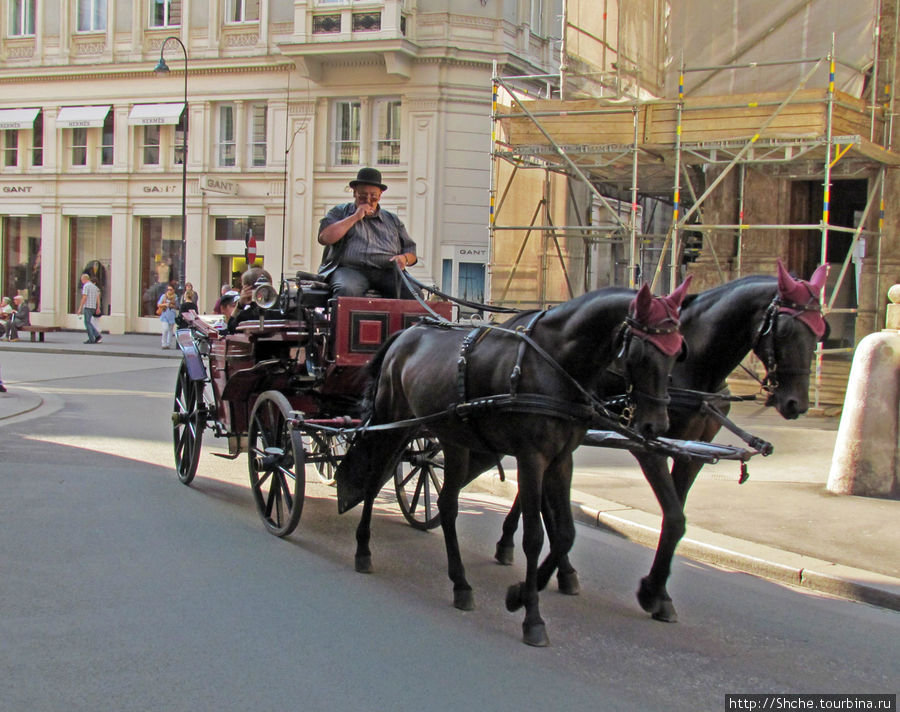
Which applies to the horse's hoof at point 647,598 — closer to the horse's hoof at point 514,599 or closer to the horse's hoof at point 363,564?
the horse's hoof at point 514,599

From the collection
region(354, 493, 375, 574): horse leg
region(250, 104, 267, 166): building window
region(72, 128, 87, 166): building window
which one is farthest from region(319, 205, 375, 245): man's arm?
region(72, 128, 87, 166): building window

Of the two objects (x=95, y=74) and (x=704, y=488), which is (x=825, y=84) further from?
(x=95, y=74)

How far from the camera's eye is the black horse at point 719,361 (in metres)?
5.04

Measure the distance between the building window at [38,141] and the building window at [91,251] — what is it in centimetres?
233

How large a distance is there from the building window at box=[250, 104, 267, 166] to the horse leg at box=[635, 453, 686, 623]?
25544mm

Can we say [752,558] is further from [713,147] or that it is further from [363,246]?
[713,147]

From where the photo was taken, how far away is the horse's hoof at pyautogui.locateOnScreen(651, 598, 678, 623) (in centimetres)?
515

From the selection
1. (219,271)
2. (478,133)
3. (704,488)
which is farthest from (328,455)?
(219,271)

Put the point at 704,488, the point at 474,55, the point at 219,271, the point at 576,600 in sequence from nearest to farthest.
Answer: the point at 576,600, the point at 704,488, the point at 474,55, the point at 219,271

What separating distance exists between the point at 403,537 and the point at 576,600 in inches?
67.4

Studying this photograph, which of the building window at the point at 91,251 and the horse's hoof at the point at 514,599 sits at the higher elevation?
the building window at the point at 91,251

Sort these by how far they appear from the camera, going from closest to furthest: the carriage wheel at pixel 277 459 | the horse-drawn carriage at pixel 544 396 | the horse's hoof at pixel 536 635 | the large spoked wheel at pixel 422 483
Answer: the horse's hoof at pixel 536 635 → the horse-drawn carriage at pixel 544 396 → the carriage wheel at pixel 277 459 → the large spoked wheel at pixel 422 483

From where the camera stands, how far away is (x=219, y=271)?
98.6ft

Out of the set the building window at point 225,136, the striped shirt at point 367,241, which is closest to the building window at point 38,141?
the building window at point 225,136
